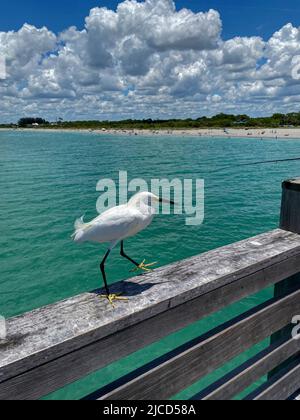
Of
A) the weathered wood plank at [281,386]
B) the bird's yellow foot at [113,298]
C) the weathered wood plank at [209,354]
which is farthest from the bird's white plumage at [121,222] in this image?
the weathered wood plank at [281,386]

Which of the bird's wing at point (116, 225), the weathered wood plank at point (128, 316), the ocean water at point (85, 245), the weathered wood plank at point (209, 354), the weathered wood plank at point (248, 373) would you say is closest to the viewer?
the weathered wood plank at point (128, 316)

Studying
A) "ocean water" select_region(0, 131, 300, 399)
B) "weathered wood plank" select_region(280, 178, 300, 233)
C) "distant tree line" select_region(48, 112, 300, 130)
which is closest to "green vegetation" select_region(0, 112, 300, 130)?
"distant tree line" select_region(48, 112, 300, 130)

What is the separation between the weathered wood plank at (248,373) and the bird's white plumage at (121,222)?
0.99 m

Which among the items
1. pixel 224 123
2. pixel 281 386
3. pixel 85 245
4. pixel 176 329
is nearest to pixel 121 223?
pixel 176 329

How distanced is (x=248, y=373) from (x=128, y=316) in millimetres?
991

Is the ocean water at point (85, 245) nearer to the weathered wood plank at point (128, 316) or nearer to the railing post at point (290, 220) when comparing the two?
the railing post at point (290, 220)

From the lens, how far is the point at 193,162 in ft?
129

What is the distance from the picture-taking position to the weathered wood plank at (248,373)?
178 centimetres

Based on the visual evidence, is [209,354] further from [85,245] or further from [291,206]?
[85,245]

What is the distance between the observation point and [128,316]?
136 cm

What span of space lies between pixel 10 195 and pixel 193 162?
23.1 meters

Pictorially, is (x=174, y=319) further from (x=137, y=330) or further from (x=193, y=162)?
(x=193, y=162)
